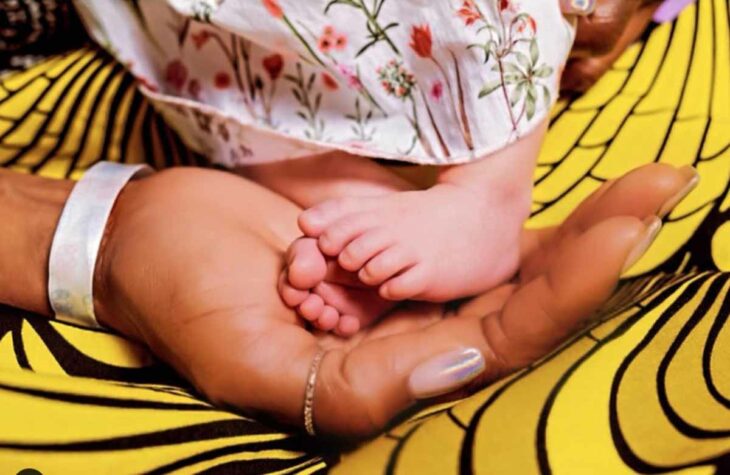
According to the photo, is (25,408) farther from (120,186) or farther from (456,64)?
(456,64)

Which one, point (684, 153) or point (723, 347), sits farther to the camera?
point (684, 153)

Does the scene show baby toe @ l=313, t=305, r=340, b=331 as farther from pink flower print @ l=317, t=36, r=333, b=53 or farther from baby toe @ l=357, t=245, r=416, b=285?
pink flower print @ l=317, t=36, r=333, b=53

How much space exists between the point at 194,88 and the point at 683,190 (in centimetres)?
42

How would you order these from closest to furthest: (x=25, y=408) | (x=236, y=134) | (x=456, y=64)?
1. (x=25, y=408)
2. (x=456, y=64)
3. (x=236, y=134)

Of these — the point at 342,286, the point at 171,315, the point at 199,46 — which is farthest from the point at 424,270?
the point at 199,46

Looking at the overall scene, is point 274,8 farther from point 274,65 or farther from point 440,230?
point 440,230

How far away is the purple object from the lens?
32.2 inches

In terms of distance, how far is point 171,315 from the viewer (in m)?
0.57

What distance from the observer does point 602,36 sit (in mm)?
746

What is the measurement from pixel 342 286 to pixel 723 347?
0.83 ft

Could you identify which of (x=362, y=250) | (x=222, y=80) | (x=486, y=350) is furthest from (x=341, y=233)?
(x=222, y=80)

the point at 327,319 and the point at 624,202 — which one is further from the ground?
the point at 624,202

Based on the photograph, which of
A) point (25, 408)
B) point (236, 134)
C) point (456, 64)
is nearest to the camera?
point (25, 408)

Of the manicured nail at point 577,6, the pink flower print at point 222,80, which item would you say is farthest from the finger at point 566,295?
the pink flower print at point 222,80
